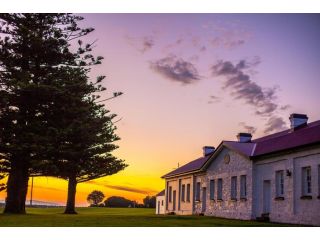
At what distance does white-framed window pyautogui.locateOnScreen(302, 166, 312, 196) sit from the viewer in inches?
926

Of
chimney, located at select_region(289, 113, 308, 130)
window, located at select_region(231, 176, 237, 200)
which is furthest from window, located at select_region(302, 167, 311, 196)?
window, located at select_region(231, 176, 237, 200)

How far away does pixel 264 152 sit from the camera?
87.6 feet

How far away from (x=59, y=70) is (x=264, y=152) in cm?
1168

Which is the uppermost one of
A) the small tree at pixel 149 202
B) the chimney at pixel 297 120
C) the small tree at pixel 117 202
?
the chimney at pixel 297 120

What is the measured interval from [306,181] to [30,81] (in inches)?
576

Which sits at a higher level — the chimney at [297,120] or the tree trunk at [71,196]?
the chimney at [297,120]

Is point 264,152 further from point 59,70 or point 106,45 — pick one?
point 59,70

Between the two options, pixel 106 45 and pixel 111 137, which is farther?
pixel 111 137

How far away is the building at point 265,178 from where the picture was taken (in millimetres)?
23266

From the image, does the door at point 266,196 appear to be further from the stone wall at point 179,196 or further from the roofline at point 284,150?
the stone wall at point 179,196

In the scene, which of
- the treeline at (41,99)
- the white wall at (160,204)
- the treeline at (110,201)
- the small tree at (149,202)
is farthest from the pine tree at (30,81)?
the small tree at (149,202)

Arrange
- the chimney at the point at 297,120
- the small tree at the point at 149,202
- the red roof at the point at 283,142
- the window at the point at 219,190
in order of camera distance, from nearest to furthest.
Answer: the red roof at the point at 283,142
the chimney at the point at 297,120
the window at the point at 219,190
the small tree at the point at 149,202

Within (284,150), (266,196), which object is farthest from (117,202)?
(284,150)
